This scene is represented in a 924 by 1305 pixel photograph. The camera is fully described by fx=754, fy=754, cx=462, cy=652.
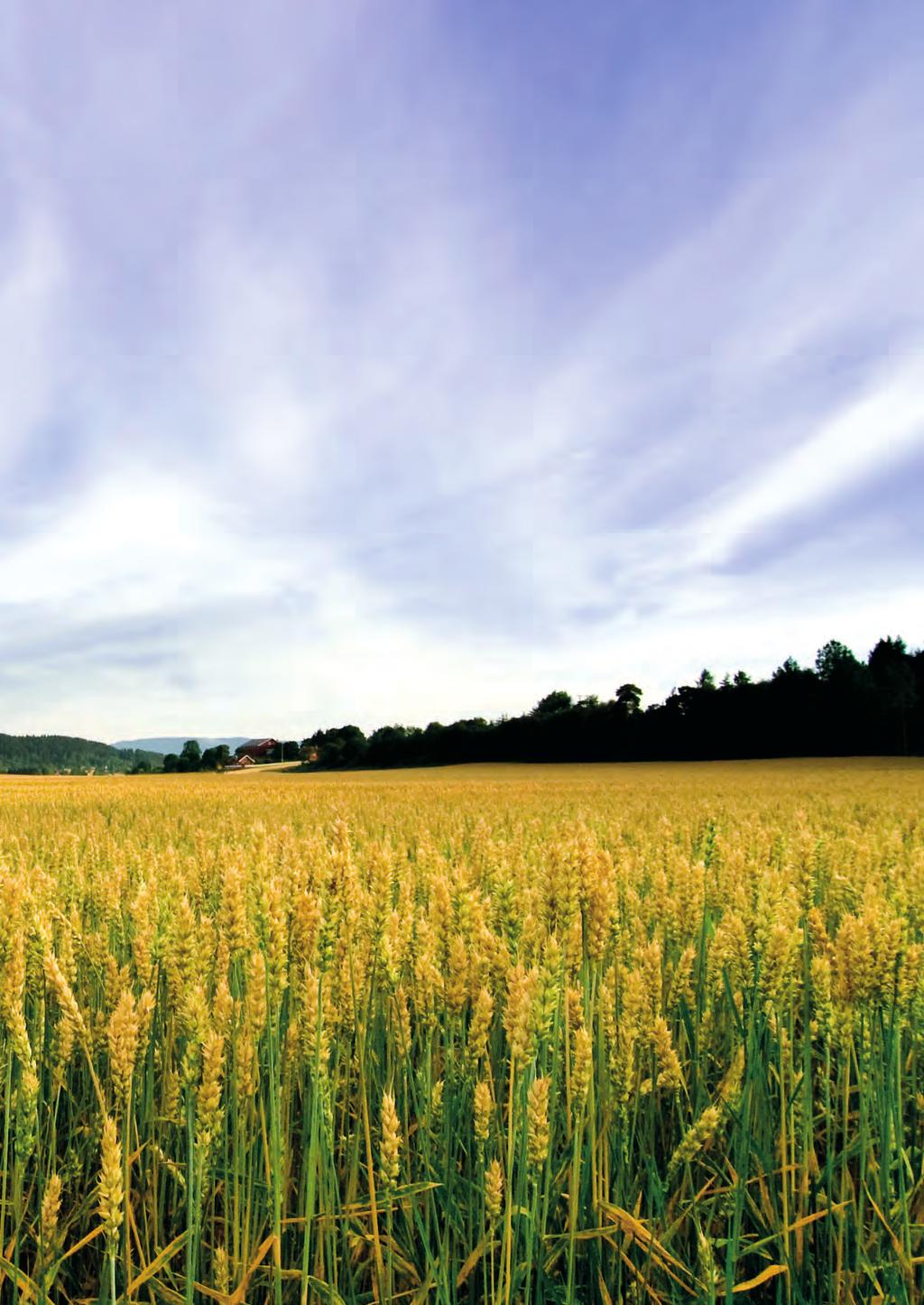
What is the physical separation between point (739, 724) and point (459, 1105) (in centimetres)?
6612

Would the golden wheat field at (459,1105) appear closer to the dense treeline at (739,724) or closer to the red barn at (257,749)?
the dense treeline at (739,724)

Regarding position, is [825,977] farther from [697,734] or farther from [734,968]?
[697,734]

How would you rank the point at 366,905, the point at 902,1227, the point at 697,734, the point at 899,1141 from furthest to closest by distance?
the point at 697,734, the point at 366,905, the point at 899,1141, the point at 902,1227

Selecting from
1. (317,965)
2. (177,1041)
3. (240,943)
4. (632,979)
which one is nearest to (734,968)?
(632,979)

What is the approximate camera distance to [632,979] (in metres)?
2.16

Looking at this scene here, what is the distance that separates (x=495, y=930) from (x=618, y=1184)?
98cm

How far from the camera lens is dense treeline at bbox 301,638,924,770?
60375 mm

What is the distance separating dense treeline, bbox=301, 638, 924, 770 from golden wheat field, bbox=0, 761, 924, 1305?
64119mm

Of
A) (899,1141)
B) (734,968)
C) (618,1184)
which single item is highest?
(734,968)

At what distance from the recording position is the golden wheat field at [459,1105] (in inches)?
69.6

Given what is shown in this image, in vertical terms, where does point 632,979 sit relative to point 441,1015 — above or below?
above

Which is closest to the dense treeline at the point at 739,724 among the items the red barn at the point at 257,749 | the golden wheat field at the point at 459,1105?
the golden wheat field at the point at 459,1105

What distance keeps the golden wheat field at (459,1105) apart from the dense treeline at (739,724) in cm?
6412

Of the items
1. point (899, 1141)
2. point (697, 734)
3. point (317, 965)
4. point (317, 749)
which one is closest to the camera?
point (899, 1141)
